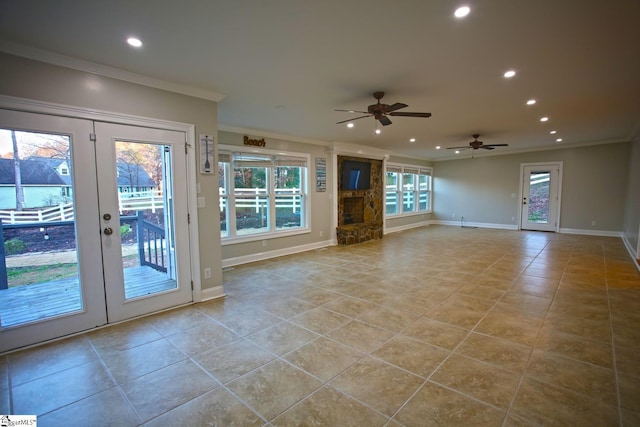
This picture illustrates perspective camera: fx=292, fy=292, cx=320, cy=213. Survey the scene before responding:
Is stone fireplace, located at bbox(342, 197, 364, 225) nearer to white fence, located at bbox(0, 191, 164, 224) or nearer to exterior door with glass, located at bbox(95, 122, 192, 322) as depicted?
exterior door with glass, located at bbox(95, 122, 192, 322)

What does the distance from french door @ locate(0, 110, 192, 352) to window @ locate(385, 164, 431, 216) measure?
6.93 m

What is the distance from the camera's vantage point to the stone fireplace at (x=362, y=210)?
723 centimetres

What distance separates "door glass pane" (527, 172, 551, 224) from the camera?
28.4ft

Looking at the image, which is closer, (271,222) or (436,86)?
(436,86)

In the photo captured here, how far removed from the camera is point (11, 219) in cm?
251

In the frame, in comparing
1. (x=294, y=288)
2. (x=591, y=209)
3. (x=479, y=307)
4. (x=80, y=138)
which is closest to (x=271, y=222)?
(x=294, y=288)

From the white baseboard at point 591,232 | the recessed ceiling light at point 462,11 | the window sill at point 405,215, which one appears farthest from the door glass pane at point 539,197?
the recessed ceiling light at point 462,11

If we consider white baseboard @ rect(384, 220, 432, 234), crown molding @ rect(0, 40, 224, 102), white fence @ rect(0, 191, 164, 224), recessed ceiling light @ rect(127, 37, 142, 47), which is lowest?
white baseboard @ rect(384, 220, 432, 234)

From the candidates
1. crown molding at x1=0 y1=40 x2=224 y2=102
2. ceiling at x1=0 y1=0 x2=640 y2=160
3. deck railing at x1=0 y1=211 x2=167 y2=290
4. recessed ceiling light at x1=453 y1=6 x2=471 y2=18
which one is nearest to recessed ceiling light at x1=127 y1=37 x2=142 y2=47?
ceiling at x1=0 y1=0 x2=640 y2=160

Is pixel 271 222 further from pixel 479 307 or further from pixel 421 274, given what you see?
pixel 479 307

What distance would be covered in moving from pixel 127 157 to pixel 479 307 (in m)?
4.18

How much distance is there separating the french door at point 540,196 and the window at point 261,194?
7066 millimetres

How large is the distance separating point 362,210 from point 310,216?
1.98 meters

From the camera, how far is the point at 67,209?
2727mm
